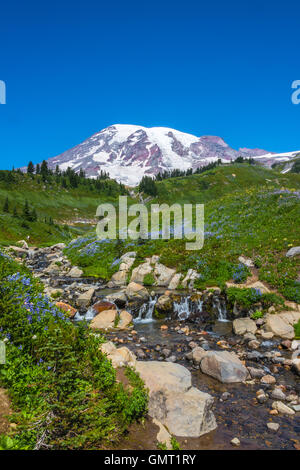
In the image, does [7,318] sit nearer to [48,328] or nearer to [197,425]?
[48,328]

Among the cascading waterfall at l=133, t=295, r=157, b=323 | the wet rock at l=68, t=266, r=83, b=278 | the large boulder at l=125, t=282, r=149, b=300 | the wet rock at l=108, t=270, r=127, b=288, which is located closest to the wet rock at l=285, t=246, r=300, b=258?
the cascading waterfall at l=133, t=295, r=157, b=323

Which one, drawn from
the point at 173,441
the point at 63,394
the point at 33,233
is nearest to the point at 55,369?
the point at 63,394

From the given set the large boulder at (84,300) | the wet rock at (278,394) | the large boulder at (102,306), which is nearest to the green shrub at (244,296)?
the wet rock at (278,394)

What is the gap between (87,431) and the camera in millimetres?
5129

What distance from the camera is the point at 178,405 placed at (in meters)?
7.63

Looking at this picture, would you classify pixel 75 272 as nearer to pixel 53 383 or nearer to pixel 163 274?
pixel 163 274

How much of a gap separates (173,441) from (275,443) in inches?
130

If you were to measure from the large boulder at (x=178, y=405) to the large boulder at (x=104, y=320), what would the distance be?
25.2ft

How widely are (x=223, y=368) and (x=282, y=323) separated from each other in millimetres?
6097

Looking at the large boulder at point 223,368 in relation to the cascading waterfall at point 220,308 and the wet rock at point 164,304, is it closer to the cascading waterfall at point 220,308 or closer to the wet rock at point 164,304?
the cascading waterfall at point 220,308

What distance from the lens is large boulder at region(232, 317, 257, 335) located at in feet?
47.9

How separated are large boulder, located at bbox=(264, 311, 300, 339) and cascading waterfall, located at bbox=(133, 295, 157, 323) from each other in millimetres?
7534

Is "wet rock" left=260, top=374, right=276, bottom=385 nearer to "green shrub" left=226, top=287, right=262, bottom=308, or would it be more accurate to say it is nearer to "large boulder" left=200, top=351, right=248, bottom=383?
"large boulder" left=200, top=351, right=248, bottom=383

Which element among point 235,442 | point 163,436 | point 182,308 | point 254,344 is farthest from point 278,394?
point 182,308
